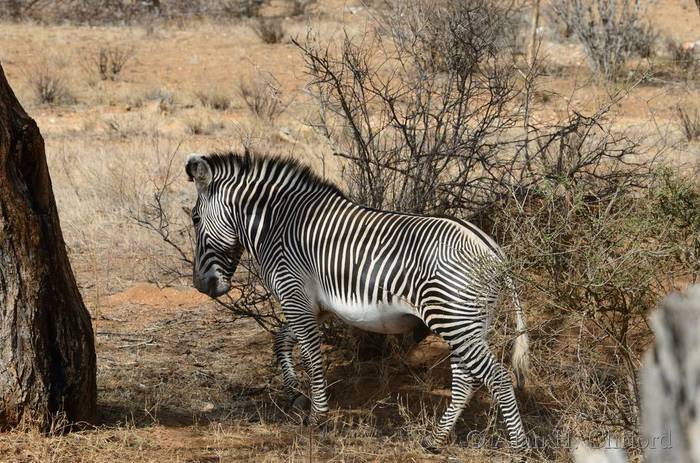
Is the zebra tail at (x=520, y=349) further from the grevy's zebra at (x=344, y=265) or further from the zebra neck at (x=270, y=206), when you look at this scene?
the zebra neck at (x=270, y=206)

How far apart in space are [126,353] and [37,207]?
8.40 feet

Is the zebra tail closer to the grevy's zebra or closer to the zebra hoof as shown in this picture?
the grevy's zebra

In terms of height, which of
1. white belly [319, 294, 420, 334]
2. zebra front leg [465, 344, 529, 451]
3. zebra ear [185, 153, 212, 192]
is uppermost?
zebra ear [185, 153, 212, 192]

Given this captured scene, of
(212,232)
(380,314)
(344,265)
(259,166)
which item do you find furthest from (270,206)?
(380,314)

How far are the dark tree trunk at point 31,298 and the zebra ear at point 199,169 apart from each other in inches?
51.9

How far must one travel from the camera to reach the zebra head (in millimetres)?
6609

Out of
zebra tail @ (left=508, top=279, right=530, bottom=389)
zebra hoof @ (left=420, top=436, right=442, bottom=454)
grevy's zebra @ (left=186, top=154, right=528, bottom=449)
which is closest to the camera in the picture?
zebra tail @ (left=508, top=279, right=530, bottom=389)

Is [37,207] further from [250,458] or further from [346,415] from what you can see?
[346,415]

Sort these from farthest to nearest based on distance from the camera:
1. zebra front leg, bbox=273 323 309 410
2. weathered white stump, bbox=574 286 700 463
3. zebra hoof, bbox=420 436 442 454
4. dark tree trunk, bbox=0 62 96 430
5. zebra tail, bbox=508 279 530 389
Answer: zebra front leg, bbox=273 323 309 410
zebra hoof, bbox=420 436 442 454
zebra tail, bbox=508 279 530 389
dark tree trunk, bbox=0 62 96 430
weathered white stump, bbox=574 286 700 463

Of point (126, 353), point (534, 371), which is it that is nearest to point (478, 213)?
point (534, 371)

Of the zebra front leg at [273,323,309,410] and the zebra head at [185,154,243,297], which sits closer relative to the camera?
the zebra head at [185,154,243,297]

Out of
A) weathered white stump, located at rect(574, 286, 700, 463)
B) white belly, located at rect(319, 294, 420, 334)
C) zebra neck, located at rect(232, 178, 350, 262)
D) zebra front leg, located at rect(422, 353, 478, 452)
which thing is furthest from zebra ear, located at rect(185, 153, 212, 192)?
weathered white stump, located at rect(574, 286, 700, 463)

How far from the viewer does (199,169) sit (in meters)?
6.58

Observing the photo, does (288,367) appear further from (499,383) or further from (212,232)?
(499,383)
